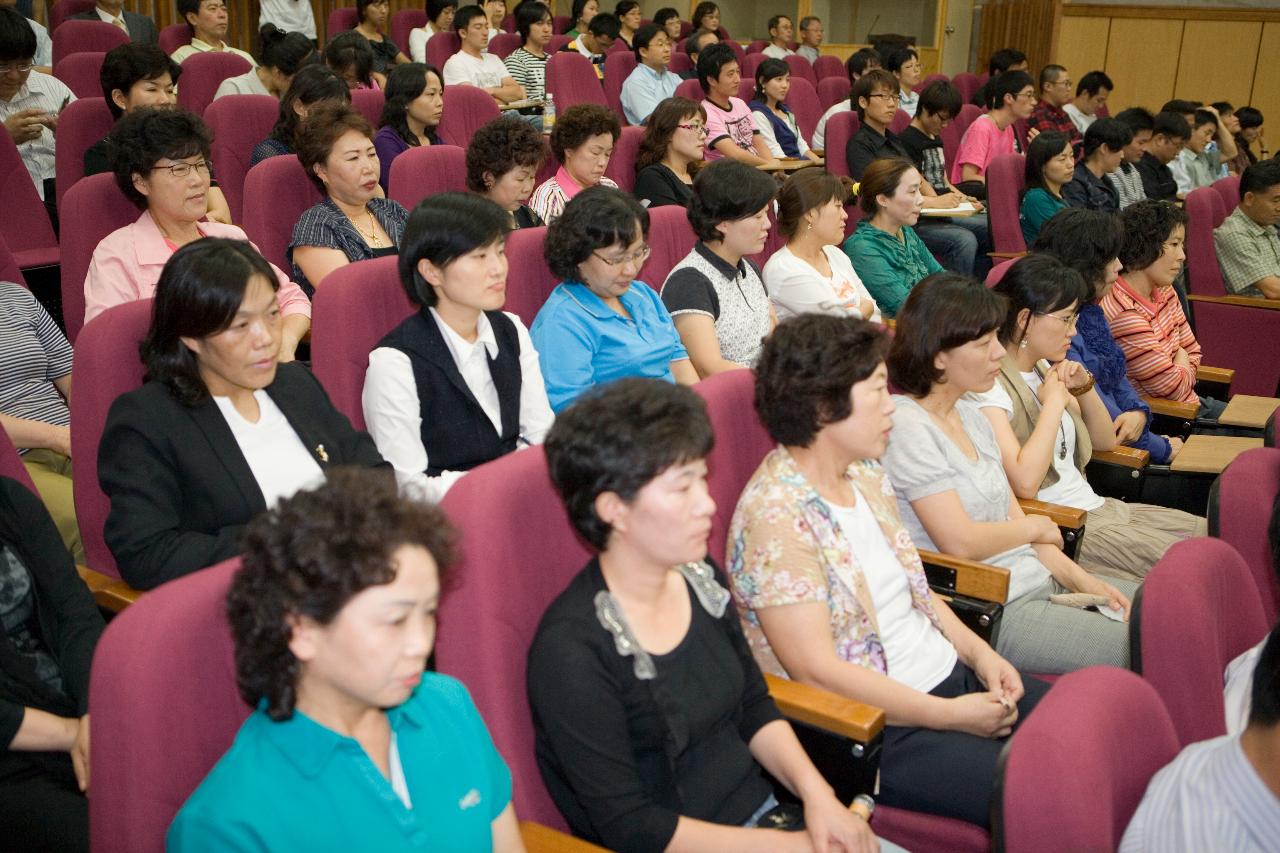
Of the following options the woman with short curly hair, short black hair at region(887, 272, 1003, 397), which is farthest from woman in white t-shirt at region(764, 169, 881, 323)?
short black hair at region(887, 272, 1003, 397)

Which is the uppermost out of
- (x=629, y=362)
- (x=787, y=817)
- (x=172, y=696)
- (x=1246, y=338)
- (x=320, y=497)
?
(x=320, y=497)

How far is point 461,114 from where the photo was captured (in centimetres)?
Answer: 477

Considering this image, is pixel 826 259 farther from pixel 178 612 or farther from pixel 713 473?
pixel 178 612

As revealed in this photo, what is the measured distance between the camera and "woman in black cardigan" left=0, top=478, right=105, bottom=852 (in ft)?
4.60

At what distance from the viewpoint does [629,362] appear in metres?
2.59

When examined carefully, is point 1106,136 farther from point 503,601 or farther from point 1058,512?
point 503,601

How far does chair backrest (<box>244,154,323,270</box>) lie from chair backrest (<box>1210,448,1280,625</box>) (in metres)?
2.49

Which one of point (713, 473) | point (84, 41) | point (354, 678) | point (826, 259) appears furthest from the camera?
point (84, 41)

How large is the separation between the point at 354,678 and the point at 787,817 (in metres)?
0.72

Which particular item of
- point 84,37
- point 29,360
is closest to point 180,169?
point 29,360

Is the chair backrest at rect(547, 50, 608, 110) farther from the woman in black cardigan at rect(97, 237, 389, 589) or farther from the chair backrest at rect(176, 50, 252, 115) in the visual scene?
the woman in black cardigan at rect(97, 237, 389, 589)

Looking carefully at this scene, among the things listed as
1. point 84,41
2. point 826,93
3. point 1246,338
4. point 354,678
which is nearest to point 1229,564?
point 354,678

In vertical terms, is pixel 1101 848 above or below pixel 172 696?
below

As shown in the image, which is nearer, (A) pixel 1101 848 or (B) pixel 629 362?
(A) pixel 1101 848
